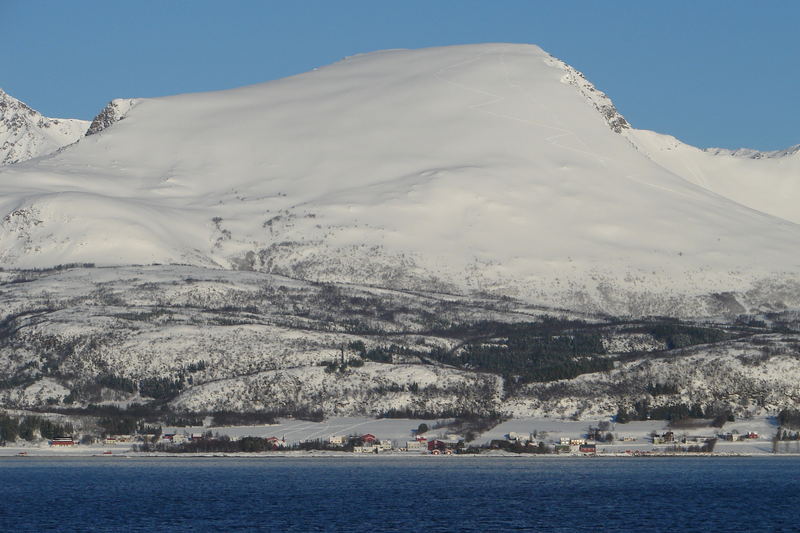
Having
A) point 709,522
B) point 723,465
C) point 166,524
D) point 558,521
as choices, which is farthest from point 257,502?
point 723,465

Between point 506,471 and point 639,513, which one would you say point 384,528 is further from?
point 506,471

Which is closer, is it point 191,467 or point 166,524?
point 166,524

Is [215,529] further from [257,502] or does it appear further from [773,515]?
[773,515]

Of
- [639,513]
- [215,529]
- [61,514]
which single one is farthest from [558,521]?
[61,514]

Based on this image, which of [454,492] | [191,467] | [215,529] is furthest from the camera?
[191,467]

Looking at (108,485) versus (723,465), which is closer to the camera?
(108,485)

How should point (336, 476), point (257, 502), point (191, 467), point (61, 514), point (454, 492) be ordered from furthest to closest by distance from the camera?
point (191, 467) < point (336, 476) < point (454, 492) < point (257, 502) < point (61, 514)
